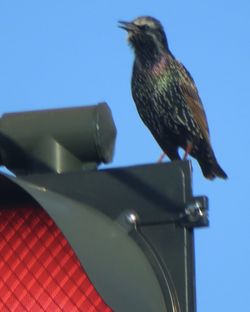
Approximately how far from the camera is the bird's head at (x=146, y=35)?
23.0 ft

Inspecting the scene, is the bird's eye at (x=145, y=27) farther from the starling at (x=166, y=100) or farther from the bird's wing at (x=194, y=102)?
the bird's wing at (x=194, y=102)

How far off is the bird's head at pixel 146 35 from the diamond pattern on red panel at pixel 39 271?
5426mm

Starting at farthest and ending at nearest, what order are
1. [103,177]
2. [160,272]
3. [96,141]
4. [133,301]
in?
[96,141]
[103,177]
[160,272]
[133,301]

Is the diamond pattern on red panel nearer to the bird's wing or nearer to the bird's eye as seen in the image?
the bird's wing

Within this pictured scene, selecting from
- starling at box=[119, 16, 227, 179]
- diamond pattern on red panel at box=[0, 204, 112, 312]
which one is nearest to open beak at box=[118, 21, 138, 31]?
starling at box=[119, 16, 227, 179]

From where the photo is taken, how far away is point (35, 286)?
5.08 ft

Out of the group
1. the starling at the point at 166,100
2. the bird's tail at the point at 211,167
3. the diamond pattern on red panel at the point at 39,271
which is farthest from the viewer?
the bird's tail at the point at 211,167

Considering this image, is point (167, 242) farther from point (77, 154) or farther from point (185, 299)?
point (77, 154)

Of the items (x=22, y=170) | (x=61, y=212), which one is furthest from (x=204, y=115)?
(x=61, y=212)

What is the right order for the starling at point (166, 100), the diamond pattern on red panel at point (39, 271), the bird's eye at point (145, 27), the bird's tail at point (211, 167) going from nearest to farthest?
the diamond pattern on red panel at point (39, 271), the starling at point (166, 100), the bird's tail at point (211, 167), the bird's eye at point (145, 27)

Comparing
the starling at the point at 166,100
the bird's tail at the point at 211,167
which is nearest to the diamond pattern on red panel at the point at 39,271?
the starling at the point at 166,100

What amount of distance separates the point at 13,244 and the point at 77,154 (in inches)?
13.9

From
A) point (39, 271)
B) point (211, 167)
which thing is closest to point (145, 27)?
point (211, 167)

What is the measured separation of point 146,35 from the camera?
7113 millimetres
